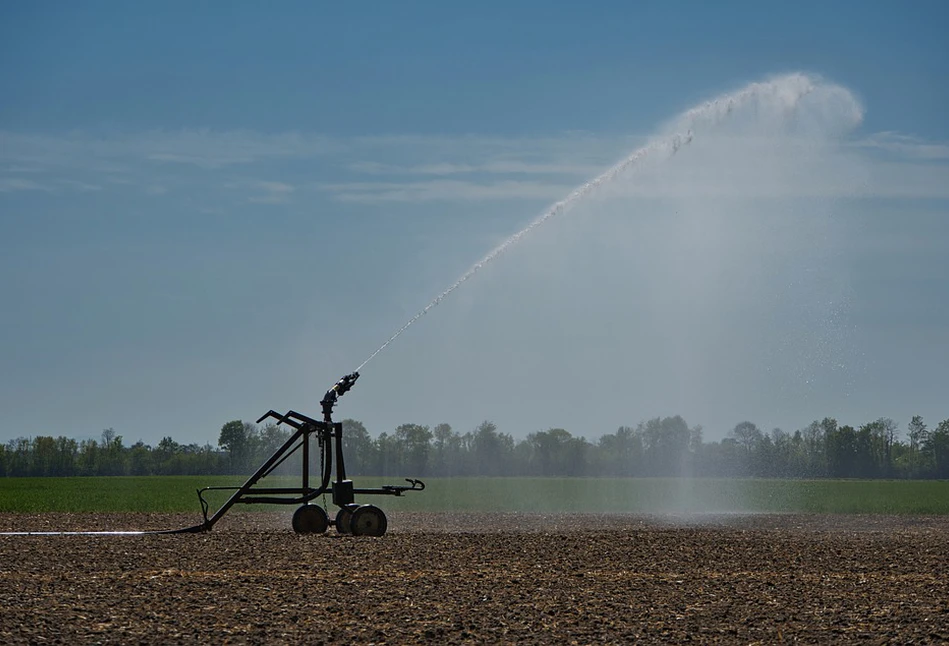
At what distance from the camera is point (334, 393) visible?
83.3 ft

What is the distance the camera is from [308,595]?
1577cm

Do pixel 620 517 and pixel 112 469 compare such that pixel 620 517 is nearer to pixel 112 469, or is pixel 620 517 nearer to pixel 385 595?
pixel 385 595

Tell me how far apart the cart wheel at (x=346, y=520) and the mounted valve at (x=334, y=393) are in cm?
189

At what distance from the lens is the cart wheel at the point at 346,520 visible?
80.3 feet

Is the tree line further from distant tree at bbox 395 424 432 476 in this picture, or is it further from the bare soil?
the bare soil

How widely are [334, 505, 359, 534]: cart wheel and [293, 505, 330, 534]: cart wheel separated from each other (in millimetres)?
378

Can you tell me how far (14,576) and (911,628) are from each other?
12048mm

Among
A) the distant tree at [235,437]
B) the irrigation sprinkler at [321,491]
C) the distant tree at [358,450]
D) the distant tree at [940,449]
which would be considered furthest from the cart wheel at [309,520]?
the distant tree at [940,449]

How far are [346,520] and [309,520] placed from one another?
0.81m

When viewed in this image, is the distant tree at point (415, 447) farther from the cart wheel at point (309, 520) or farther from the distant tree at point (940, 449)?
the cart wheel at point (309, 520)

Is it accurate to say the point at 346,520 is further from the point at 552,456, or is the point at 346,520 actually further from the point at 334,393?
the point at 552,456

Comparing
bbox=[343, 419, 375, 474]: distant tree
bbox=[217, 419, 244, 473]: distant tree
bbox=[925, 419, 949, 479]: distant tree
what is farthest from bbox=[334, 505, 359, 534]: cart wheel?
bbox=[925, 419, 949, 479]: distant tree

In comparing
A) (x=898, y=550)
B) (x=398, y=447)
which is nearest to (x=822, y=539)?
(x=898, y=550)


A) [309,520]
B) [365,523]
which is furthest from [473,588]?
[309,520]
